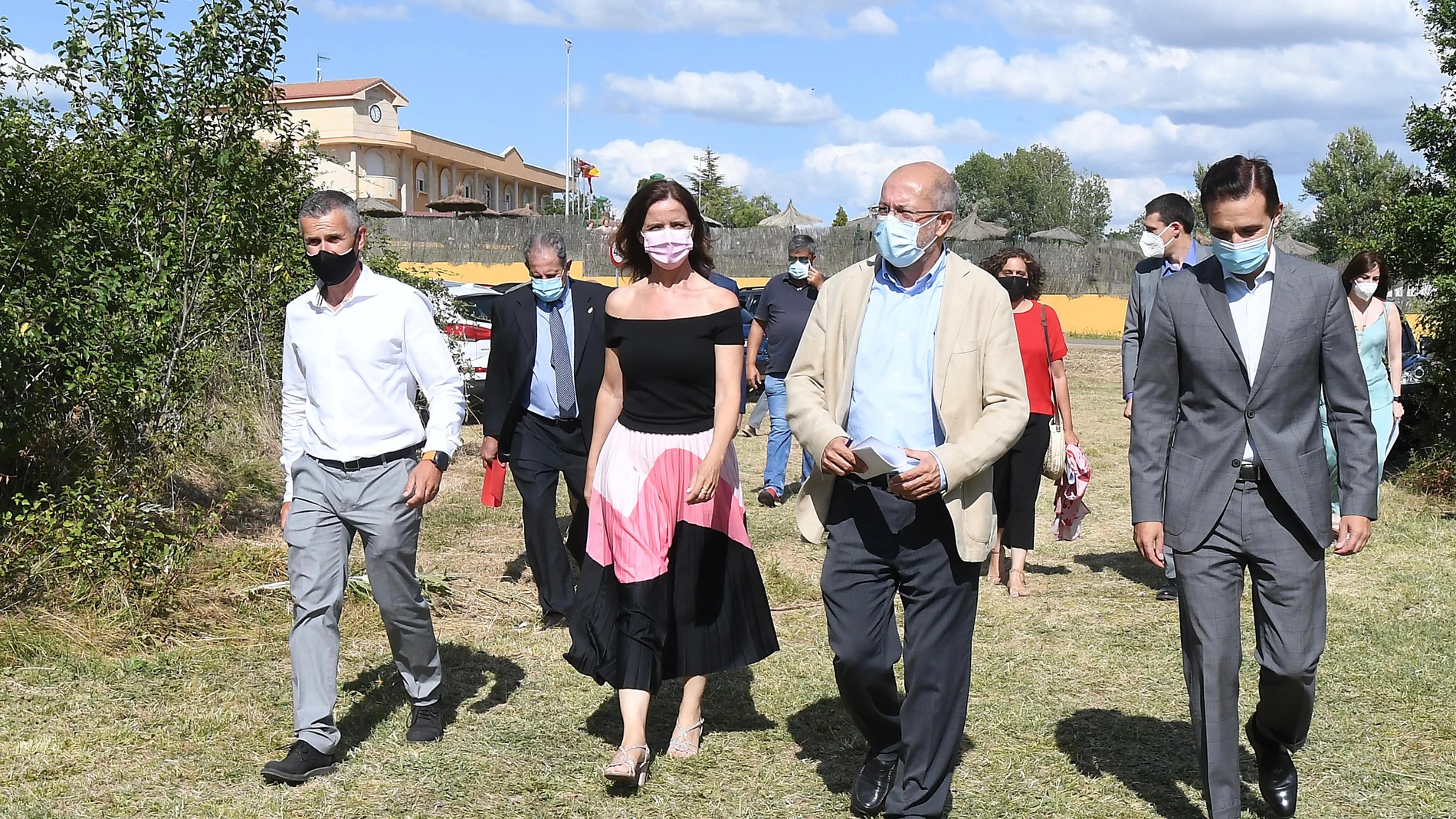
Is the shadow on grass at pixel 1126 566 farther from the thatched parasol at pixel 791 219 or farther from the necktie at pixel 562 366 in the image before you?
the thatched parasol at pixel 791 219

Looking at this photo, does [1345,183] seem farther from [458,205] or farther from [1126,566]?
[1126,566]

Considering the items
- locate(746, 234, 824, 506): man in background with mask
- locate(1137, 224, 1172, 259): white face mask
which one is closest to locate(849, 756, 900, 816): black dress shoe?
A: locate(1137, 224, 1172, 259): white face mask

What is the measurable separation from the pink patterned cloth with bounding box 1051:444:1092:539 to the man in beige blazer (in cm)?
359

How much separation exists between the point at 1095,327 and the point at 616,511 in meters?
27.5

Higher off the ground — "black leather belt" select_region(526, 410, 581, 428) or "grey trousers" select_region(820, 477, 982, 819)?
"black leather belt" select_region(526, 410, 581, 428)

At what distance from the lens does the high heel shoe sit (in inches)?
179

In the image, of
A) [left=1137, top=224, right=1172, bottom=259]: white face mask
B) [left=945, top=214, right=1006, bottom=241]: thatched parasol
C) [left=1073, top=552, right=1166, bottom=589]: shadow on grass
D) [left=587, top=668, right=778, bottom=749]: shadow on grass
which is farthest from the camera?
[left=945, top=214, right=1006, bottom=241]: thatched parasol

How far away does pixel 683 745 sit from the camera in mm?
5043

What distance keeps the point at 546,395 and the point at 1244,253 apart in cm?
377

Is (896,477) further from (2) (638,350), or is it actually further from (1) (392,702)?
(1) (392,702)

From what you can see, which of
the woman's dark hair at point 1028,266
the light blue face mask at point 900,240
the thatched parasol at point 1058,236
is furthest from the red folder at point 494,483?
the thatched parasol at point 1058,236

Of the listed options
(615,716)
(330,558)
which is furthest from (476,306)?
(330,558)

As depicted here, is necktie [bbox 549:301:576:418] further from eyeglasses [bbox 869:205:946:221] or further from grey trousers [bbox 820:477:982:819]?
eyeglasses [bbox 869:205:946:221]

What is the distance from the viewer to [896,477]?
13.0 ft
